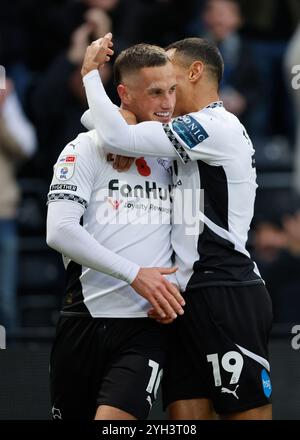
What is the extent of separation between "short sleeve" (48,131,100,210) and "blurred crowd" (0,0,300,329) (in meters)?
3.25

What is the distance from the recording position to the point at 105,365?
4.72 meters

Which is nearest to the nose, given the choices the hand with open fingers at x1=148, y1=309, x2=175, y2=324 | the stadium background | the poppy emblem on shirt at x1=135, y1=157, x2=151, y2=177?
the poppy emblem on shirt at x1=135, y1=157, x2=151, y2=177

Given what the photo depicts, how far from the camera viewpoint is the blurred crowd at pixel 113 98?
8484mm

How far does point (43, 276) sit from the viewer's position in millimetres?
8633

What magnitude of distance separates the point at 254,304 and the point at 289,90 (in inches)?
182

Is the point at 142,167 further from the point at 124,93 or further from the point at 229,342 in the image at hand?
the point at 229,342

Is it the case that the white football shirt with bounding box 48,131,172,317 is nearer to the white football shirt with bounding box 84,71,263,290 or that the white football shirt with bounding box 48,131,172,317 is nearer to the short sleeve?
the short sleeve

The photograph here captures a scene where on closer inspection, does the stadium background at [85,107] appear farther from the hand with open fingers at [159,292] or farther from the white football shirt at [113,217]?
the hand with open fingers at [159,292]

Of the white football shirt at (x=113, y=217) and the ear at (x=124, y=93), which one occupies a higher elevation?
the ear at (x=124, y=93)

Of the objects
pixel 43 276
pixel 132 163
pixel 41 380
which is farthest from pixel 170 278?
pixel 43 276

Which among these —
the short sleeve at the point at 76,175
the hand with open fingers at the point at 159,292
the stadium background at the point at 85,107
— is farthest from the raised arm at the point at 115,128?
the stadium background at the point at 85,107

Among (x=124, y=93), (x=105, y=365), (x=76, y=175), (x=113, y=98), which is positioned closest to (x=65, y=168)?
(x=76, y=175)

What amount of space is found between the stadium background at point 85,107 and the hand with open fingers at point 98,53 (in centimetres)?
337
